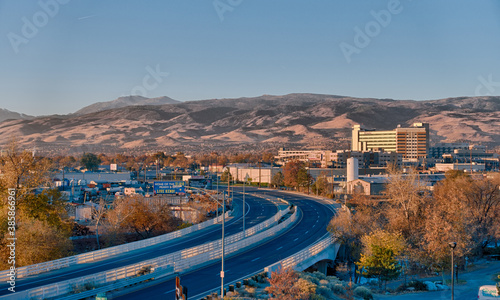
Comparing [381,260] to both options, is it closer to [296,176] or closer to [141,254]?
[141,254]

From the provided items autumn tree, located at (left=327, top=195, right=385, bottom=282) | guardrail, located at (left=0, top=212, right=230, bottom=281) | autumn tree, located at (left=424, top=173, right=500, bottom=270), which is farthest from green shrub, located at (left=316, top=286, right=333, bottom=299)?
autumn tree, located at (left=327, top=195, right=385, bottom=282)

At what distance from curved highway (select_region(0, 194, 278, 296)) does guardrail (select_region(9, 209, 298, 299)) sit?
8.94 ft

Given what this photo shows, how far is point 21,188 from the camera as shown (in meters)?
43.2

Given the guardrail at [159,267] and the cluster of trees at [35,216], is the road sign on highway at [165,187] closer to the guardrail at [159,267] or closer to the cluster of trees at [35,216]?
the cluster of trees at [35,216]

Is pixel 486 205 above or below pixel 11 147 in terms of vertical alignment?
below

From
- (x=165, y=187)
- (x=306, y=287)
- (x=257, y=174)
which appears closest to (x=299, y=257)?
(x=306, y=287)

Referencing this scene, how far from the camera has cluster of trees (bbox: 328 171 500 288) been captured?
134ft

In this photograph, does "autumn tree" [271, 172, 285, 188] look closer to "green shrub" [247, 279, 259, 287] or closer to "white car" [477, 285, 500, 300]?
"white car" [477, 285, 500, 300]

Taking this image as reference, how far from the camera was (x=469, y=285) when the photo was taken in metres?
39.3

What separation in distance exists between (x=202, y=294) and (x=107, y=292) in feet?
17.7

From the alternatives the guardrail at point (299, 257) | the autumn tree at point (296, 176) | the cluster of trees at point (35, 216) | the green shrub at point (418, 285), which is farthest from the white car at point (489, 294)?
the autumn tree at point (296, 176)

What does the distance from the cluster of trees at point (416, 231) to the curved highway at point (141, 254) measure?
13.0 metres

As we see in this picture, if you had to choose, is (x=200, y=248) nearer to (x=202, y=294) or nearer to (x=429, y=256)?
(x=202, y=294)

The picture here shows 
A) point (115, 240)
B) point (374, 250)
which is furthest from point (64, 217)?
point (374, 250)
